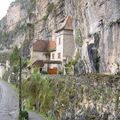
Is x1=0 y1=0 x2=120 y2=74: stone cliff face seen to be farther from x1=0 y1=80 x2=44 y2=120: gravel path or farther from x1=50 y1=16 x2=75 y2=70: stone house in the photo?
x1=0 y1=80 x2=44 y2=120: gravel path

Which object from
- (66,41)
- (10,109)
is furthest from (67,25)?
(10,109)

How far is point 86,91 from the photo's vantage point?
28.7 meters

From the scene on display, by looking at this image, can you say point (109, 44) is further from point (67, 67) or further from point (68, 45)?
point (68, 45)

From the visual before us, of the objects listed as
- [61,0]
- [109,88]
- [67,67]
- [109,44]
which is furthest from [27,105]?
[61,0]

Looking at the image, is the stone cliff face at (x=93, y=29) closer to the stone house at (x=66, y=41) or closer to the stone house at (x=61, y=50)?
the stone house at (x=66, y=41)

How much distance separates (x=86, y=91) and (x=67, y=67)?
82.6 ft

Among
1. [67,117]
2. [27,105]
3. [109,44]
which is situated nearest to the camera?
[67,117]

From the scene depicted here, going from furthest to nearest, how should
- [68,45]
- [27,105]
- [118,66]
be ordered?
[68,45], [27,105], [118,66]

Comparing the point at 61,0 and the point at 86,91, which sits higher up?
the point at 61,0

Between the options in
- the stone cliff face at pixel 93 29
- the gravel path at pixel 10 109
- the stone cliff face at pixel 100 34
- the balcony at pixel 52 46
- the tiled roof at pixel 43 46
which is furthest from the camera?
the tiled roof at pixel 43 46

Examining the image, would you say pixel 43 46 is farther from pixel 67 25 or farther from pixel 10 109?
pixel 10 109

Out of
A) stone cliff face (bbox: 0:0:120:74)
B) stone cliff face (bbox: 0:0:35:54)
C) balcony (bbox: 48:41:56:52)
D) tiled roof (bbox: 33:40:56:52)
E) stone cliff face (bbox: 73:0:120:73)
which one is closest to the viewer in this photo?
stone cliff face (bbox: 73:0:120:73)

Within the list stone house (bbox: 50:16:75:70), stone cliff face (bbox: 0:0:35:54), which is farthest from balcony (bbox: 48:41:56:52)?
stone cliff face (bbox: 0:0:35:54)

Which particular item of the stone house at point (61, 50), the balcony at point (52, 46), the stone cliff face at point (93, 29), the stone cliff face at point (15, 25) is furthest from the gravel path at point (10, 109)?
the stone cliff face at point (15, 25)
